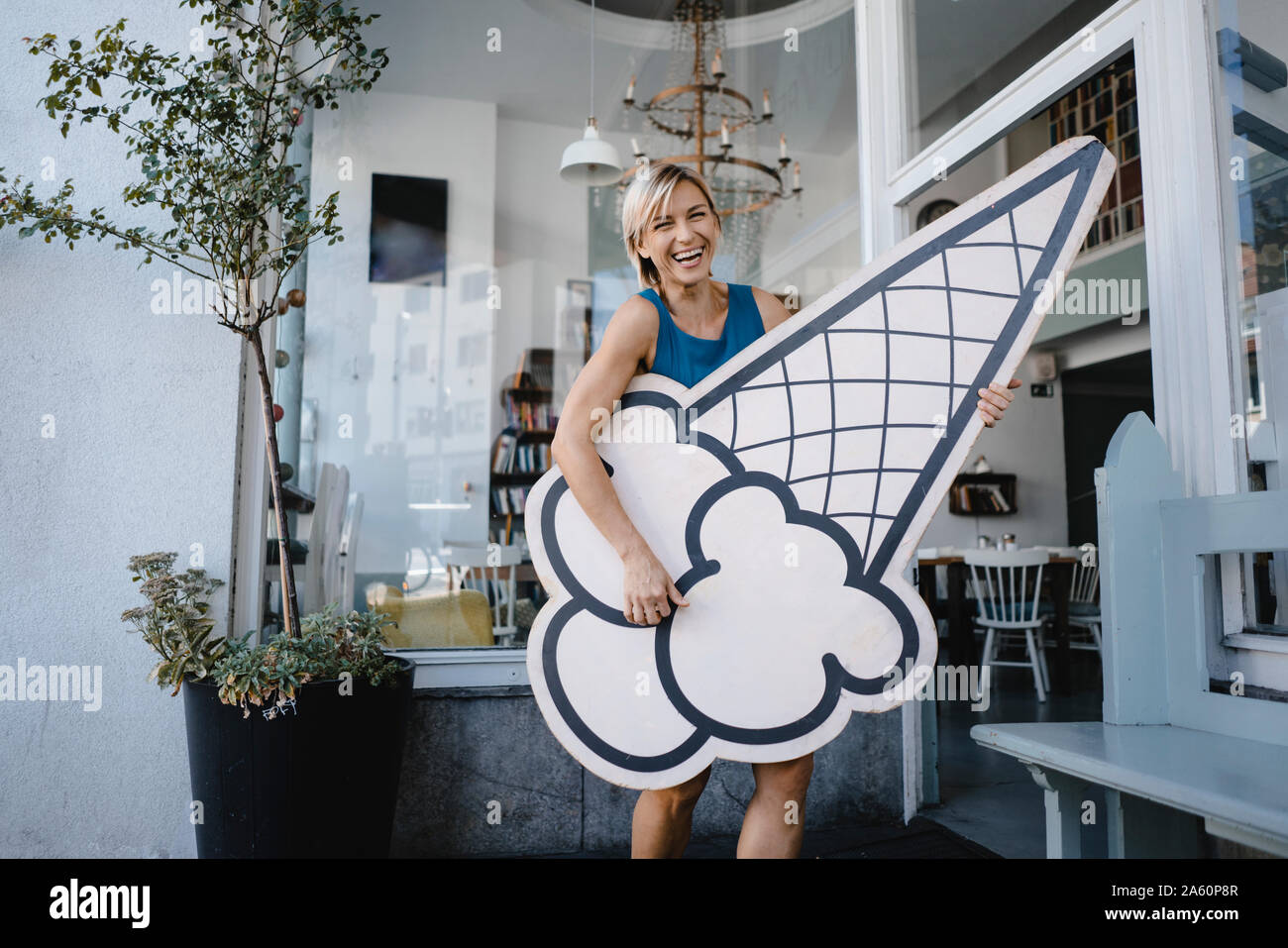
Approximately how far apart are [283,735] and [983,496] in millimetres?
7372

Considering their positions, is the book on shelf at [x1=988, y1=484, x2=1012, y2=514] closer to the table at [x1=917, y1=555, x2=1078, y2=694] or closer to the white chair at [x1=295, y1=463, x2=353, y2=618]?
the table at [x1=917, y1=555, x2=1078, y2=694]

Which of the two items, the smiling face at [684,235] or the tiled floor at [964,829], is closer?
the smiling face at [684,235]

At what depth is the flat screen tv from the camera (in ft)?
21.2

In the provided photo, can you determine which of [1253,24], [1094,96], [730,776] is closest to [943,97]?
[1094,96]

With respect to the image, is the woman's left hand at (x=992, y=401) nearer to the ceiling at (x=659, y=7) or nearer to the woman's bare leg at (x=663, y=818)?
the woman's bare leg at (x=663, y=818)

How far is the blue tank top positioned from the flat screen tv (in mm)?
5498

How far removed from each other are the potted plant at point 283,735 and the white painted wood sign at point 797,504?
2.69 ft

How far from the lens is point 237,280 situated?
79.7 inches

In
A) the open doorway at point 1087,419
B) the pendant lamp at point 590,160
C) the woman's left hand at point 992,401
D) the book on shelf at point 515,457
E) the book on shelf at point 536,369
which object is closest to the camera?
the woman's left hand at point 992,401

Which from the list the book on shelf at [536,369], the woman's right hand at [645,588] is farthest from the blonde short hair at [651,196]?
the book on shelf at [536,369]

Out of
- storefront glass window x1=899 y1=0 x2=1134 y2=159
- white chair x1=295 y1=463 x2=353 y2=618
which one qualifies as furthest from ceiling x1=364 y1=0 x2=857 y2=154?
white chair x1=295 y1=463 x2=353 y2=618

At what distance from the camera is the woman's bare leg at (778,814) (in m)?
1.37

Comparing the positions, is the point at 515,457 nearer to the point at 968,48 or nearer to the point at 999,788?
the point at 999,788

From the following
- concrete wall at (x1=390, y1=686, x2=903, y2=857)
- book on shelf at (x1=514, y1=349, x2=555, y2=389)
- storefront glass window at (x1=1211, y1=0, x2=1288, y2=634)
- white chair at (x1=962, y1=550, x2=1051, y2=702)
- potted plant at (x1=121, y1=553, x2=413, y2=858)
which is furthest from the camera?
book on shelf at (x1=514, y1=349, x2=555, y2=389)
